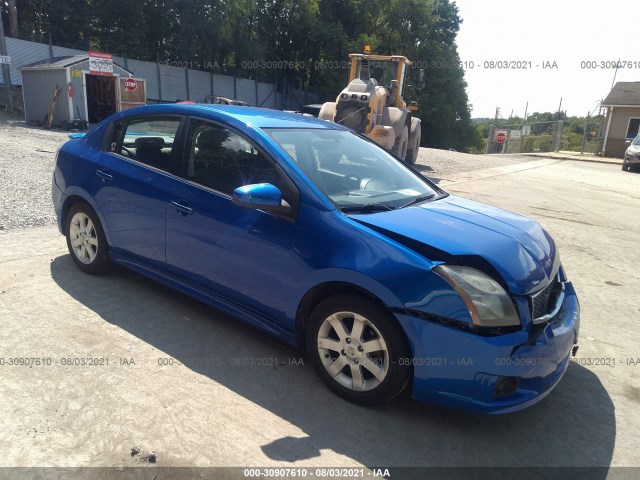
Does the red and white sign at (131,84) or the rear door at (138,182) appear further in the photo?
the red and white sign at (131,84)

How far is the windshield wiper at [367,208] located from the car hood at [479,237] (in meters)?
0.08

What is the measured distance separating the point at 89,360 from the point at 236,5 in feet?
116

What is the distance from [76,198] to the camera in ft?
14.4

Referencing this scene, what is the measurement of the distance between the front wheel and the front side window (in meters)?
0.91

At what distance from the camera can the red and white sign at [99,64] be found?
62.4ft

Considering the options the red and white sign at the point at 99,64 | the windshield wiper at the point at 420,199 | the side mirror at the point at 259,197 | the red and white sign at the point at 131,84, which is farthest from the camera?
the red and white sign at the point at 131,84

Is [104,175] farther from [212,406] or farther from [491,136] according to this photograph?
[491,136]

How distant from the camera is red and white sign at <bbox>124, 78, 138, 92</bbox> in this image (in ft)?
67.5

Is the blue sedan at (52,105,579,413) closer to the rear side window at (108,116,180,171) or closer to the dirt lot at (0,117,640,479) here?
the rear side window at (108,116,180,171)

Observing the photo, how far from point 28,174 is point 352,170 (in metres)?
7.48

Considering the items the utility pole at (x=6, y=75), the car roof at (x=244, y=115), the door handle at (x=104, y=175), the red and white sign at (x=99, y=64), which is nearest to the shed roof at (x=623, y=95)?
the red and white sign at (x=99, y=64)

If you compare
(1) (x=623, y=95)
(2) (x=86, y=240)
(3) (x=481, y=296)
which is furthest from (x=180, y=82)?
(3) (x=481, y=296)

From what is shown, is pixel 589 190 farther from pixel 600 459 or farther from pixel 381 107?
pixel 600 459

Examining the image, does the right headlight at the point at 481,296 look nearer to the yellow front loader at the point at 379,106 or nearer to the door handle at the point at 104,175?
the door handle at the point at 104,175
